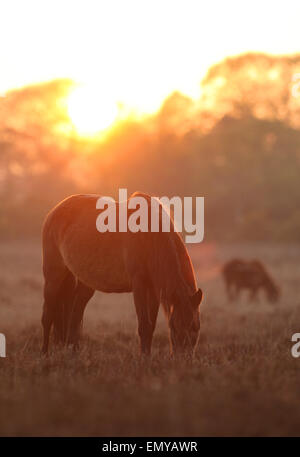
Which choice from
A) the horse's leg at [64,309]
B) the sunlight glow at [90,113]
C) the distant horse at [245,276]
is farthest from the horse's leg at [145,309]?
the sunlight glow at [90,113]

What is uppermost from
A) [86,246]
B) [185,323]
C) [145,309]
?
[86,246]

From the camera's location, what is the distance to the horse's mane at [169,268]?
7.36m

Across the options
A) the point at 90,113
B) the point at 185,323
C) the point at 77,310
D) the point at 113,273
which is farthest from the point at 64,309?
the point at 90,113

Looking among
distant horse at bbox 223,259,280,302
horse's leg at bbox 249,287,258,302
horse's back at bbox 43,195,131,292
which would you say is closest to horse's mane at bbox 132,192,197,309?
horse's back at bbox 43,195,131,292

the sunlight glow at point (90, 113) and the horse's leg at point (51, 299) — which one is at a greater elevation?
the sunlight glow at point (90, 113)

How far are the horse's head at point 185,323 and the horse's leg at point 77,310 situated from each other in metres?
2.49

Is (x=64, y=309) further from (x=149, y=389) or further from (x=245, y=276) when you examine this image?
(x=245, y=276)

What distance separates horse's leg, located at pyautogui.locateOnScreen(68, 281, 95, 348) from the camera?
368 inches

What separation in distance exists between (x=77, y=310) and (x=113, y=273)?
126cm

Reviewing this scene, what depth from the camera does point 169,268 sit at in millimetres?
7547

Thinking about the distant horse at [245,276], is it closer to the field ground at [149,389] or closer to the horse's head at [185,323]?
the field ground at [149,389]

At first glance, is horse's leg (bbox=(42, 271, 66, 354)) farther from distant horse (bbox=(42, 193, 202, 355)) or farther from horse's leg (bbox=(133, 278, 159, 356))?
horse's leg (bbox=(133, 278, 159, 356))

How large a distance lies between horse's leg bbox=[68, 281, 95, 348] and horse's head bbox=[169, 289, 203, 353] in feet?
8.17

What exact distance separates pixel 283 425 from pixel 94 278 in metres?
4.61
